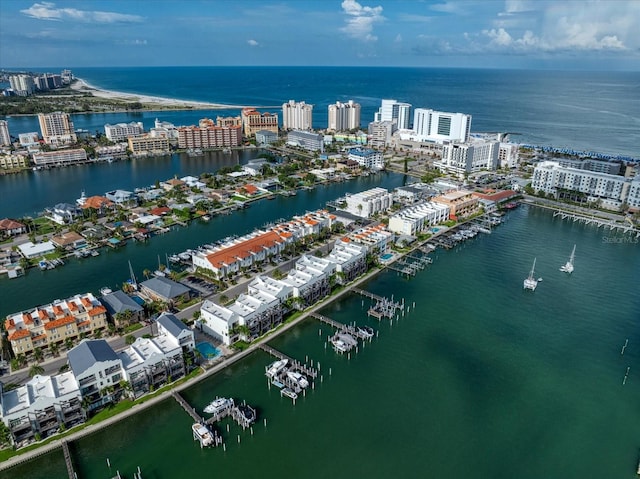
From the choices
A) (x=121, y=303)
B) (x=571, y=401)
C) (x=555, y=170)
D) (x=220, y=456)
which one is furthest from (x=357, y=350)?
(x=555, y=170)

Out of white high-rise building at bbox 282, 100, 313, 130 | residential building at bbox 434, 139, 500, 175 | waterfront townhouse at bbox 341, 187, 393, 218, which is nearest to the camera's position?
waterfront townhouse at bbox 341, 187, 393, 218

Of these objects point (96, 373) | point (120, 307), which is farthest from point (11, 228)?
point (96, 373)

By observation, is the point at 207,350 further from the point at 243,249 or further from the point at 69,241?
the point at 69,241

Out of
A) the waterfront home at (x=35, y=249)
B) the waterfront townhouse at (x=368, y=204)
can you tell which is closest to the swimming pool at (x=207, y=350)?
the waterfront home at (x=35, y=249)

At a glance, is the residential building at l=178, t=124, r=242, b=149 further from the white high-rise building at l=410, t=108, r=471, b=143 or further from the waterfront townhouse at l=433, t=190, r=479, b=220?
the waterfront townhouse at l=433, t=190, r=479, b=220

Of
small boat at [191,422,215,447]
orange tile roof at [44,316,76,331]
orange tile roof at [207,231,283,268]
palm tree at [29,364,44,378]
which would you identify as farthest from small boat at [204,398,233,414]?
orange tile roof at [207,231,283,268]

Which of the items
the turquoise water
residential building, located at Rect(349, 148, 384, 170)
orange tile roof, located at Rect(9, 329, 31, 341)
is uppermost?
residential building, located at Rect(349, 148, 384, 170)
